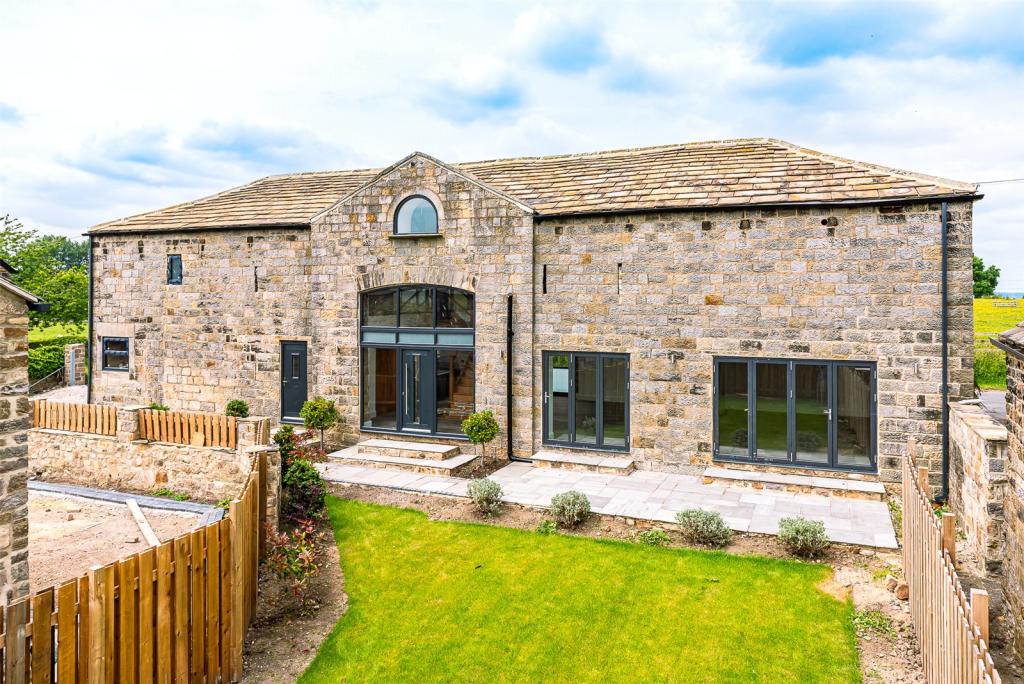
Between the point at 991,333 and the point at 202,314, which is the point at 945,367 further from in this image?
the point at 991,333

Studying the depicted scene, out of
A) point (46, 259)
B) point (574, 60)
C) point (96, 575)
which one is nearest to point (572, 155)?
point (574, 60)

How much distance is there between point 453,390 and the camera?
1555cm

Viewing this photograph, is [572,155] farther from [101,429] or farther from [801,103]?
[101,429]

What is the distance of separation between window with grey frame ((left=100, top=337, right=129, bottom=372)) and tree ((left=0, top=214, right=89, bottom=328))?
11732 millimetres

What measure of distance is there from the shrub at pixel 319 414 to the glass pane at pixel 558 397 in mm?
5296

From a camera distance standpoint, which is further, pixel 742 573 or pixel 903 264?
pixel 903 264

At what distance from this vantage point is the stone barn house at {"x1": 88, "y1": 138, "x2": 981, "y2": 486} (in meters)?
12.2

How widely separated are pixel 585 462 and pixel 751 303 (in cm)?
475

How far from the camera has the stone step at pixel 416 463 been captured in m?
13.9

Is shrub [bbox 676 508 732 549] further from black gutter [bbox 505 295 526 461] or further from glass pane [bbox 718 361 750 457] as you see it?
black gutter [bbox 505 295 526 461]

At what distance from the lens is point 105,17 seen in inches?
444

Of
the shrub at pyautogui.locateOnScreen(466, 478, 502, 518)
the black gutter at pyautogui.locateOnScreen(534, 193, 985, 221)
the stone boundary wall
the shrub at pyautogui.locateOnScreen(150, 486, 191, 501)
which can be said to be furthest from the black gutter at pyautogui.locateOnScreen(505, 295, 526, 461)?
the shrub at pyautogui.locateOnScreen(150, 486, 191, 501)

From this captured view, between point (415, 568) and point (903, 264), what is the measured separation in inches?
404

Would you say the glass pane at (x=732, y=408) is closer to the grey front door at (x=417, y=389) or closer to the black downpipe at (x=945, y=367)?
the black downpipe at (x=945, y=367)
